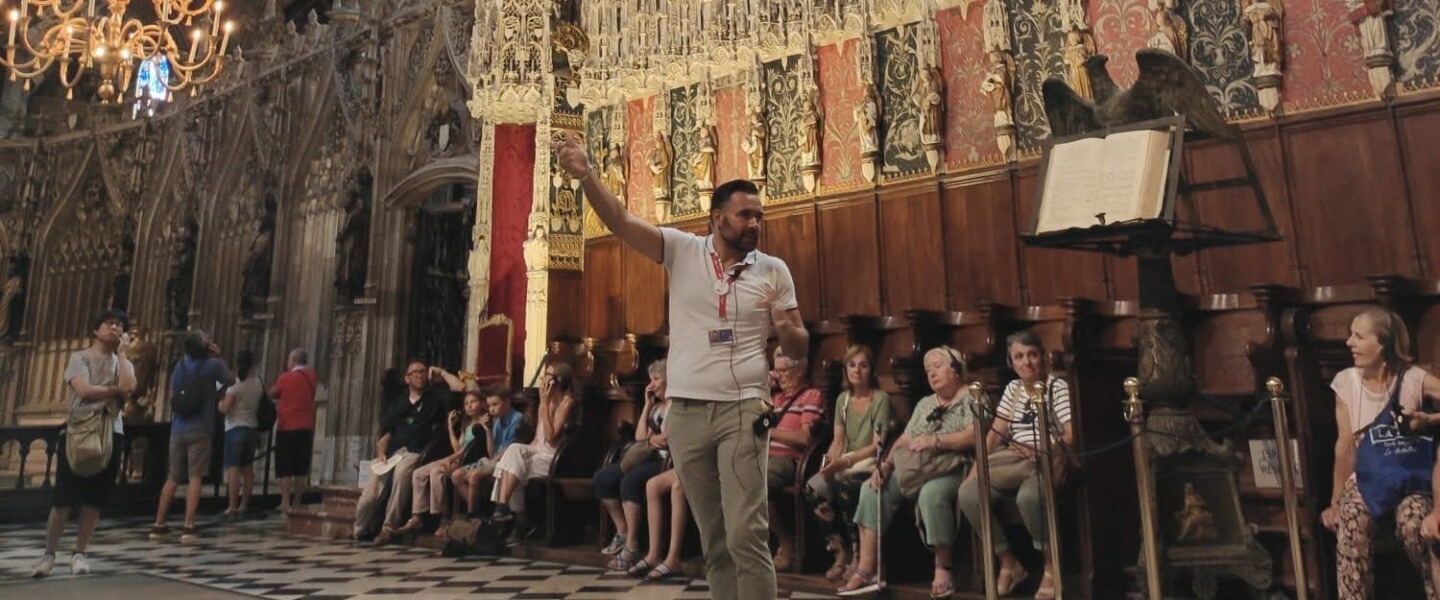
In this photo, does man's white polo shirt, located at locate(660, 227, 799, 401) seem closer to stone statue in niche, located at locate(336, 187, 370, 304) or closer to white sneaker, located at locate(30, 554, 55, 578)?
white sneaker, located at locate(30, 554, 55, 578)

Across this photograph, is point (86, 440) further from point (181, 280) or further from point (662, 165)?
point (181, 280)

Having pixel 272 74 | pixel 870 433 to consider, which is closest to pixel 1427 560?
pixel 870 433

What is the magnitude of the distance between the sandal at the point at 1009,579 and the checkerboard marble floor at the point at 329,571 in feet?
2.75

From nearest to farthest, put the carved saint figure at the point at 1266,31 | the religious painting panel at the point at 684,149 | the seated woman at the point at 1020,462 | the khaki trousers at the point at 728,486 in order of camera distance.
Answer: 1. the khaki trousers at the point at 728,486
2. the seated woman at the point at 1020,462
3. the carved saint figure at the point at 1266,31
4. the religious painting panel at the point at 684,149

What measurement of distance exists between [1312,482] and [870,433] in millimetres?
1702

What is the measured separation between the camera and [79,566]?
4.75 m

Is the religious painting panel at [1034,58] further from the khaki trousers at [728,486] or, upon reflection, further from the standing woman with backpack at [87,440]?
the standing woman with backpack at [87,440]

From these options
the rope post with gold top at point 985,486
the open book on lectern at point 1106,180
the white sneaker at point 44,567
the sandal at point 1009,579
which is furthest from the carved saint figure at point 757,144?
the white sneaker at point 44,567

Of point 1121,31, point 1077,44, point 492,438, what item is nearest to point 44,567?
point 492,438

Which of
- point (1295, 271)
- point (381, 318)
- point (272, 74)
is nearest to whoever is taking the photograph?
point (1295, 271)

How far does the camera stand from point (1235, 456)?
112 inches

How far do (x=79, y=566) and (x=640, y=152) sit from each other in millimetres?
4668

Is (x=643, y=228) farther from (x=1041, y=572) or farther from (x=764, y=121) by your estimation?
(x=764, y=121)

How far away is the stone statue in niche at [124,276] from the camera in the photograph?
588 inches
